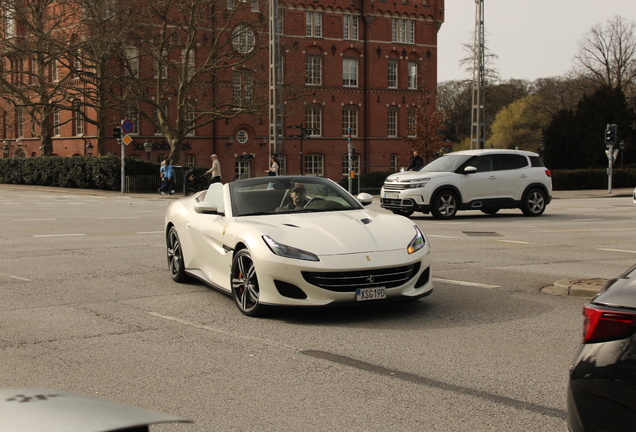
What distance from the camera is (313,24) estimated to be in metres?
63.6

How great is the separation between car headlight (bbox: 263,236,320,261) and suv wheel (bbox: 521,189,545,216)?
50.8 feet

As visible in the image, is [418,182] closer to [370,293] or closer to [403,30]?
[370,293]

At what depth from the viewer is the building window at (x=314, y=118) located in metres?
63.2

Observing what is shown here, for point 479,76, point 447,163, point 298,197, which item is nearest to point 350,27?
point 479,76

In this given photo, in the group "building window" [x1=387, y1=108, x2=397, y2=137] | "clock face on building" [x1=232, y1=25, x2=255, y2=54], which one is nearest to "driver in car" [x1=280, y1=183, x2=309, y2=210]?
"clock face on building" [x1=232, y1=25, x2=255, y2=54]

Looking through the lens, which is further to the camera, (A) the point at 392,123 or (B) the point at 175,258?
(A) the point at 392,123

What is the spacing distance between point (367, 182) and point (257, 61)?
393 inches

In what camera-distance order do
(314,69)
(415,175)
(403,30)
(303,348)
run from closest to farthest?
(303,348), (415,175), (314,69), (403,30)

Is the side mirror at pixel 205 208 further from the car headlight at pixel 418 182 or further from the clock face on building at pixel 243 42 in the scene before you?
the clock face on building at pixel 243 42

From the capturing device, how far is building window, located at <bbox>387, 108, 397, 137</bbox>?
66500 millimetres

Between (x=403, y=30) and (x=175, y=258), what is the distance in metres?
60.5

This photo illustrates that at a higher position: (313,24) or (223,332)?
(313,24)

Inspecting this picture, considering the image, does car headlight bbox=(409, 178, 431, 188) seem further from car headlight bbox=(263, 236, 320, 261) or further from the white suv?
car headlight bbox=(263, 236, 320, 261)

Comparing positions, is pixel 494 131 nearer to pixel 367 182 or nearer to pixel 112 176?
pixel 367 182
